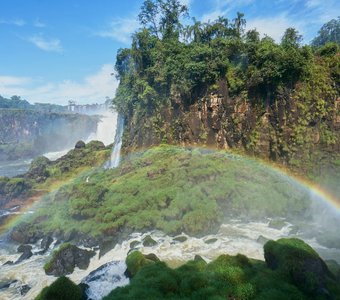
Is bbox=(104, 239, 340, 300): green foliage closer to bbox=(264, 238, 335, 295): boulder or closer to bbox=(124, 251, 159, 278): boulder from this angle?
bbox=(264, 238, 335, 295): boulder

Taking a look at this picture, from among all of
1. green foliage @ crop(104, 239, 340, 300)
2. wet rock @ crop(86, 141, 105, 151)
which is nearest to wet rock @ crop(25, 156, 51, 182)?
wet rock @ crop(86, 141, 105, 151)

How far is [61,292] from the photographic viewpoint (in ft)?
50.2

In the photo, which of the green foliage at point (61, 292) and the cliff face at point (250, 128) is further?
the cliff face at point (250, 128)

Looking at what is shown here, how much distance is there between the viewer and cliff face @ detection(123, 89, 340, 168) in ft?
121

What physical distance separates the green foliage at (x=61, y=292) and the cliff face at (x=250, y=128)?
90.8ft

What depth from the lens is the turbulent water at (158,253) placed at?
21.8 metres

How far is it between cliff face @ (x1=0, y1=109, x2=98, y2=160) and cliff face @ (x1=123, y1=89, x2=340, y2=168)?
2737 inches

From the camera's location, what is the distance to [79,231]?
30.4 m

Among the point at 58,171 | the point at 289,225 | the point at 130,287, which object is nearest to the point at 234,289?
the point at 130,287

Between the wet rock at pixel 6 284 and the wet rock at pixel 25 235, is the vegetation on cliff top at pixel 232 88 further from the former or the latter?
the wet rock at pixel 6 284

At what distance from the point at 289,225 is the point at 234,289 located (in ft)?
57.0

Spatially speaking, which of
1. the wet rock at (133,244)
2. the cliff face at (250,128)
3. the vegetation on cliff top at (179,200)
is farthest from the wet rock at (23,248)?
the cliff face at (250,128)

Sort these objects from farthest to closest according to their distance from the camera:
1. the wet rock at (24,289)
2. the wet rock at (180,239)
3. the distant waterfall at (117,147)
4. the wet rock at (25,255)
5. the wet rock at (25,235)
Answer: the distant waterfall at (117,147)
the wet rock at (25,235)
the wet rock at (25,255)
the wet rock at (180,239)
the wet rock at (24,289)

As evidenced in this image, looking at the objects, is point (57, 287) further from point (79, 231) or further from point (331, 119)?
point (331, 119)
